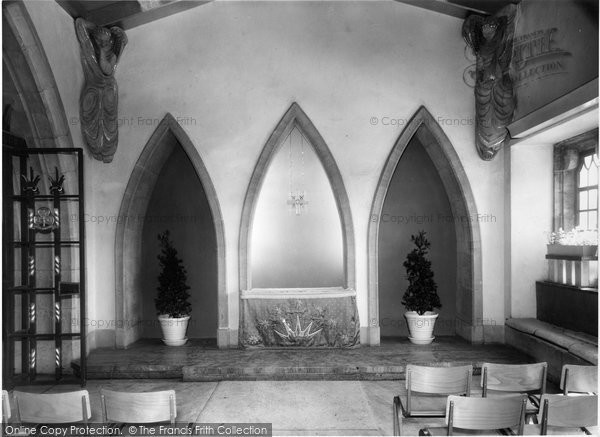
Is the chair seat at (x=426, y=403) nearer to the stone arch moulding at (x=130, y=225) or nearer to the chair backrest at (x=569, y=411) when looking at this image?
the chair backrest at (x=569, y=411)

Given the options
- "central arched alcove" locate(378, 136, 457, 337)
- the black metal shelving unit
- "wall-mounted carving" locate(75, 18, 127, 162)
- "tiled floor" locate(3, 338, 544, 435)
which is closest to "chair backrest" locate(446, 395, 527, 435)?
"tiled floor" locate(3, 338, 544, 435)

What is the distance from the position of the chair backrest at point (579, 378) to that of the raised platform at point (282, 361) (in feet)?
7.57

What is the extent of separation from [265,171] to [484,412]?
4580 mm

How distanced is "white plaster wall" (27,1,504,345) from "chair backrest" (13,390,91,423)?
370cm

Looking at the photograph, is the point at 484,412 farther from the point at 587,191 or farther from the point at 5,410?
the point at 587,191

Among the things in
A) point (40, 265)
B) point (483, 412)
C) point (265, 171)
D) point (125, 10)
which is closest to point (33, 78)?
→ point (125, 10)

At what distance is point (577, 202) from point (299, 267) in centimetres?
407

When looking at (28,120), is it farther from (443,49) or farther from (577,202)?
(577,202)

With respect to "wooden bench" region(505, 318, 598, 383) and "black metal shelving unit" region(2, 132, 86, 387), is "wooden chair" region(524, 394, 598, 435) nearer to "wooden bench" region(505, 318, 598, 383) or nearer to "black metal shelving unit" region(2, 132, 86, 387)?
"wooden bench" region(505, 318, 598, 383)

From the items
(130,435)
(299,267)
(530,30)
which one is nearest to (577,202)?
(530,30)

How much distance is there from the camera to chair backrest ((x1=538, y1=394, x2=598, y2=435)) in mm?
2908

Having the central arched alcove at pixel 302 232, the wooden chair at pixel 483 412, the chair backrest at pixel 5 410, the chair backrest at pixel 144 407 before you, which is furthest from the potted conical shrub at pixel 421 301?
the chair backrest at pixel 5 410

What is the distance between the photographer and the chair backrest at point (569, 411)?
2908 mm

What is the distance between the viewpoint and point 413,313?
22.5ft
